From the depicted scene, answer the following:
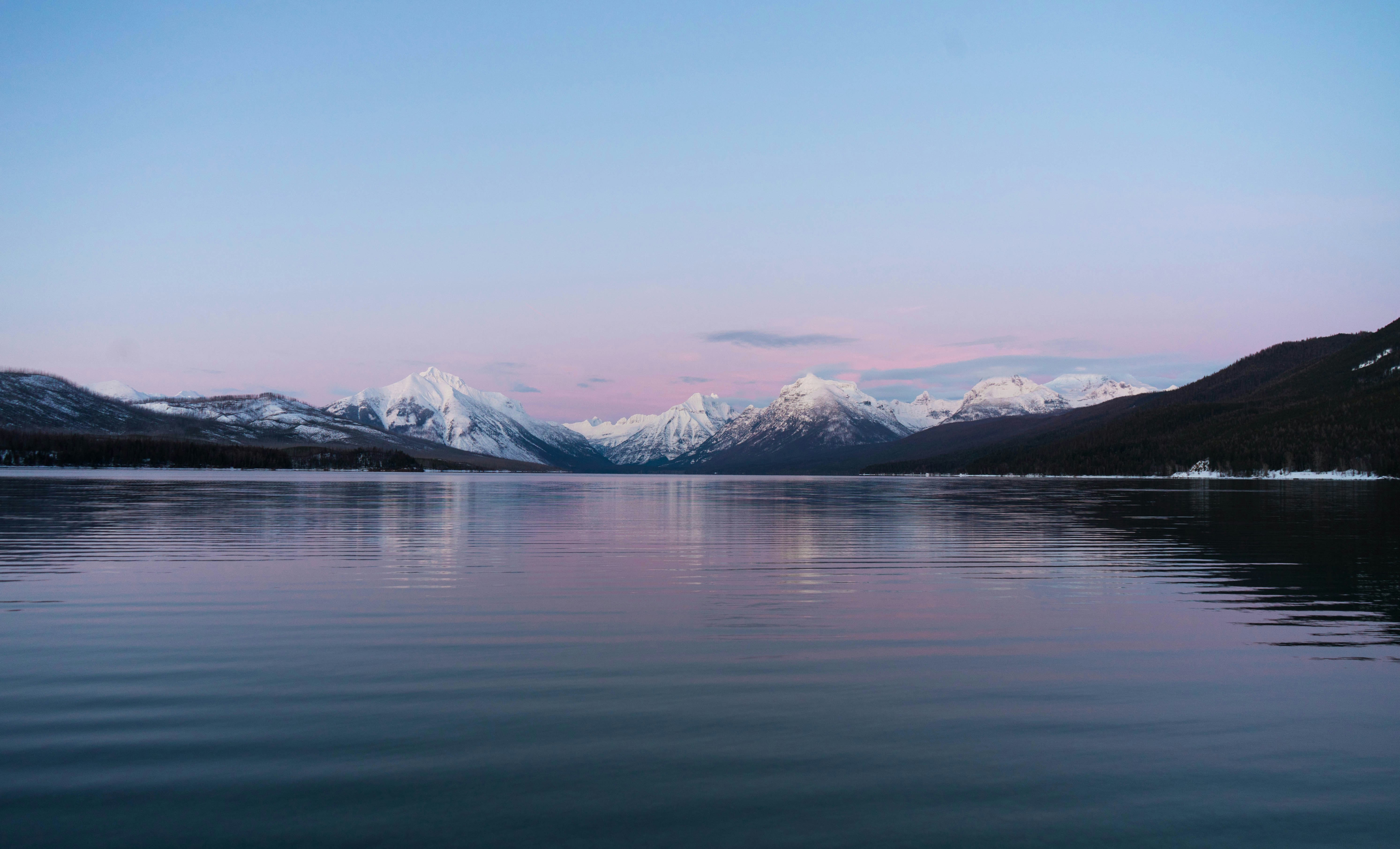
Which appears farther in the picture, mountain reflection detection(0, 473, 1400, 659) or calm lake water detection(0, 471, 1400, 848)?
mountain reflection detection(0, 473, 1400, 659)

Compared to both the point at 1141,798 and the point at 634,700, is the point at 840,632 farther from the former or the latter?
the point at 1141,798

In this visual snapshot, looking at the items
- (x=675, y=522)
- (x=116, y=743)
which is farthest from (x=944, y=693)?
(x=675, y=522)

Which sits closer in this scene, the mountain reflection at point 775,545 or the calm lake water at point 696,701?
the calm lake water at point 696,701

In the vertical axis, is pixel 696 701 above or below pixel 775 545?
above

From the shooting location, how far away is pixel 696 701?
41.1ft

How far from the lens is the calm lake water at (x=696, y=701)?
27.6ft

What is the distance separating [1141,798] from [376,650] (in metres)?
12.9

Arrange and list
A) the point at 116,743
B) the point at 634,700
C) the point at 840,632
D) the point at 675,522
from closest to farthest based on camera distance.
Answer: the point at 116,743
the point at 634,700
the point at 840,632
the point at 675,522

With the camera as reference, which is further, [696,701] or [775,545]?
[775,545]

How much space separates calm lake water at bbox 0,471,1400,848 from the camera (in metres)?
8.41

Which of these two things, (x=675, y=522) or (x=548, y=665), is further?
(x=675, y=522)

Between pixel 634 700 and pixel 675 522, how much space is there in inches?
1759

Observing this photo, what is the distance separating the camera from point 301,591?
23594mm

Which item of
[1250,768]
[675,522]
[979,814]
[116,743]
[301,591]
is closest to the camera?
[979,814]
